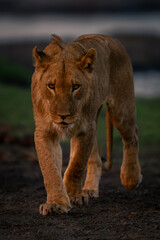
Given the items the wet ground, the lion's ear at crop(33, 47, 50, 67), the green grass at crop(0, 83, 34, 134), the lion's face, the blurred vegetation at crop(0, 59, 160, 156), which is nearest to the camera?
the wet ground

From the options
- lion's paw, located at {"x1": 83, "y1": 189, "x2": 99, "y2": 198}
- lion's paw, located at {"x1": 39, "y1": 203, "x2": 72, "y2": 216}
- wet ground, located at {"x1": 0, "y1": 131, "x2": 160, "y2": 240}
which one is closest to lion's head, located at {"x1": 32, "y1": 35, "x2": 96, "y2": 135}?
lion's paw, located at {"x1": 39, "y1": 203, "x2": 72, "y2": 216}

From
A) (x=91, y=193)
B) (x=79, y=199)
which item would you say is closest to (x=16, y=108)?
(x=91, y=193)

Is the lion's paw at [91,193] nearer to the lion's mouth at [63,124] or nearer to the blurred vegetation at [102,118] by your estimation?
the lion's mouth at [63,124]

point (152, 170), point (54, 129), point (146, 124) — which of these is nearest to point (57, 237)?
point (54, 129)

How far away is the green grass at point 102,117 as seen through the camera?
8352mm

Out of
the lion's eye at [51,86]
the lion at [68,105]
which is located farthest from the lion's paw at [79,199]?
the lion's eye at [51,86]

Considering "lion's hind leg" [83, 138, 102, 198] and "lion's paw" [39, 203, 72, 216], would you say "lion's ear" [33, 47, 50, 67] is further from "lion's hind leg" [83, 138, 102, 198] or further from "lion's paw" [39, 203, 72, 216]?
"lion's hind leg" [83, 138, 102, 198]

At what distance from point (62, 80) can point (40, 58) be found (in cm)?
30

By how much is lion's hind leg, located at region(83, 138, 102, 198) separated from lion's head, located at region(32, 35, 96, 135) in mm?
1027

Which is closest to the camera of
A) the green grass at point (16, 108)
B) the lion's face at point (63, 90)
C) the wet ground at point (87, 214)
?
the wet ground at point (87, 214)

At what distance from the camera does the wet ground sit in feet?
12.0

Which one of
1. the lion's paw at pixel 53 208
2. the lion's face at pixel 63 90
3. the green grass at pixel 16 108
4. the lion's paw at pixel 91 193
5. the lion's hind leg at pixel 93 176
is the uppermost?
the lion's face at pixel 63 90

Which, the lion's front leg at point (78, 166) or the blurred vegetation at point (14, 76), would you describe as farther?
the blurred vegetation at point (14, 76)

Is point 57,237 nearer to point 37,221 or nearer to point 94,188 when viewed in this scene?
A: point 37,221
